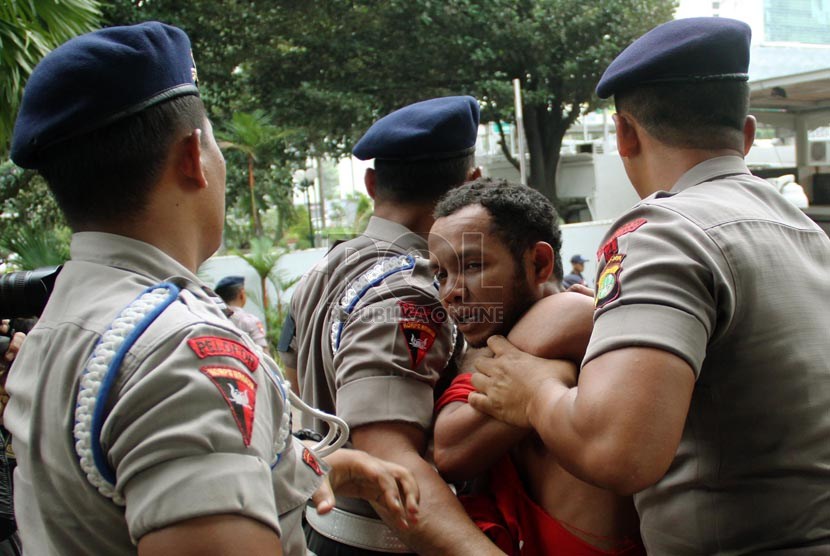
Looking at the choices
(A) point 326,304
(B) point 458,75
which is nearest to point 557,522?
(A) point 326,304

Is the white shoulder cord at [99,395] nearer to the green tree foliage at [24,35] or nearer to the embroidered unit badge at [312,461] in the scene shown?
the embroidered unit badge at [312,461]

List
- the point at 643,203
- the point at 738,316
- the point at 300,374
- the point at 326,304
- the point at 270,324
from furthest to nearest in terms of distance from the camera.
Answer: the point at 270,324
the point at 300,374
the point at 326,304
the point at 643,203
the point at 738,316

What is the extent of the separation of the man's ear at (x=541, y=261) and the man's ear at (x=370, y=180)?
0.70m

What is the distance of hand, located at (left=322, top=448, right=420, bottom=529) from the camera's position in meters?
1.60

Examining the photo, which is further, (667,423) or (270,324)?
(270,324)

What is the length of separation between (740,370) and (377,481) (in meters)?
0.81

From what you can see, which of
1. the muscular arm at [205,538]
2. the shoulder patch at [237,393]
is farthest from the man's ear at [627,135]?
the muscular arm at [205,538]

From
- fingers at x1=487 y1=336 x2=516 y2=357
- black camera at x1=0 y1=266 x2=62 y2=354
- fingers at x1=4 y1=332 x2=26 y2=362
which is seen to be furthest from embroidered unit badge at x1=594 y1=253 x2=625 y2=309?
fingers at x1=4 y1=332 x2=26 y2=362

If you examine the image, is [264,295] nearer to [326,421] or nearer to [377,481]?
[377,481]

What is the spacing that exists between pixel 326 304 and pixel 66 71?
1179 mm

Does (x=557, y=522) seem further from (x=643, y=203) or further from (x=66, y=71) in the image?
(x=66, y=71)

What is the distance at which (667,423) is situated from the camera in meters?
1.25

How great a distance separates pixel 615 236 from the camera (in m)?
1.50

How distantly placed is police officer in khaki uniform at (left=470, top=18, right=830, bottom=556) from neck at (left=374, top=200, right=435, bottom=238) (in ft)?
2.77
